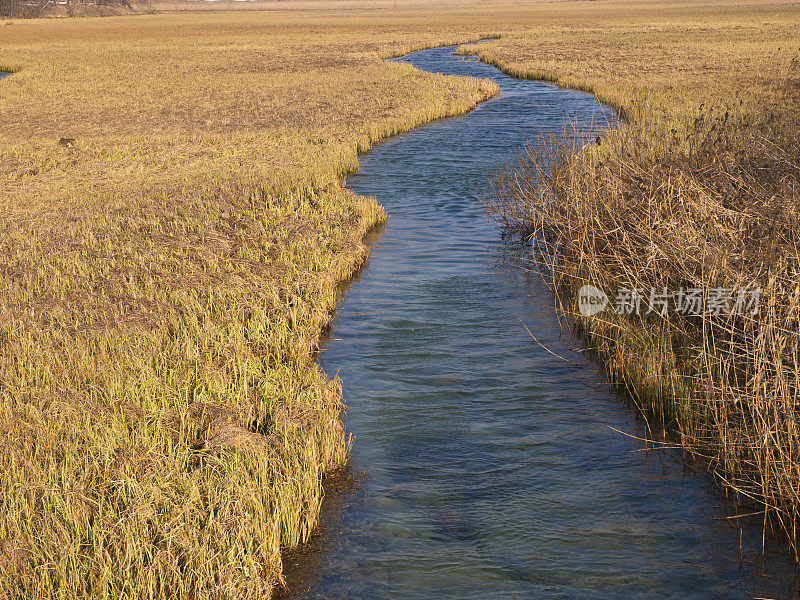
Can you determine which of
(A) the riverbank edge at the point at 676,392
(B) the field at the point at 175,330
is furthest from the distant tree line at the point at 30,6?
(A) the riverbank edge at the point at 676,392

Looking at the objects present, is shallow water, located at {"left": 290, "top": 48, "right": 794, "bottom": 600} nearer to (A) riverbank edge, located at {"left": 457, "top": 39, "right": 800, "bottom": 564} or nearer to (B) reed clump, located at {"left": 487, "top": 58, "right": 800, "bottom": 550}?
(A) riverbank edge, located at {"left": 457, "top": 39, "right": 800, "bottom": 564}

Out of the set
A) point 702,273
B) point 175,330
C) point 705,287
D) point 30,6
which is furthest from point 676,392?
point 30,6

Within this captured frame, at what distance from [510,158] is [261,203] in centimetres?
735

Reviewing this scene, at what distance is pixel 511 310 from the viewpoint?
1016 centimetres

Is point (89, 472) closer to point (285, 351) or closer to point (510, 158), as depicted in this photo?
point (285, 351)

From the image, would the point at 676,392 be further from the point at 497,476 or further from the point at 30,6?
the point at 30,6

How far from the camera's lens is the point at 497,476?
6336 mm

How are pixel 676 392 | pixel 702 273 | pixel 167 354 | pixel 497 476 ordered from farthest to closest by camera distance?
pixel 167 354, pixel 676 392, pixel 702 273, pixel 497 476

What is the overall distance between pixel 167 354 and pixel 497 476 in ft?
11.7

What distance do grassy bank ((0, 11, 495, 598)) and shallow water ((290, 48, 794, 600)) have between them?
0.49 metres

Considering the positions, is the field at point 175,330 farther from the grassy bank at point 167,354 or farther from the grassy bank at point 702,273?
the grassy bank at point 702,273

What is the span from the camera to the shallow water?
513 cm

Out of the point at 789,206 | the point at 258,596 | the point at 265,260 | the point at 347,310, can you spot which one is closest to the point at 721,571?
the point at 258,596

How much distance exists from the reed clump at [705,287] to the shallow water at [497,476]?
384 mm
